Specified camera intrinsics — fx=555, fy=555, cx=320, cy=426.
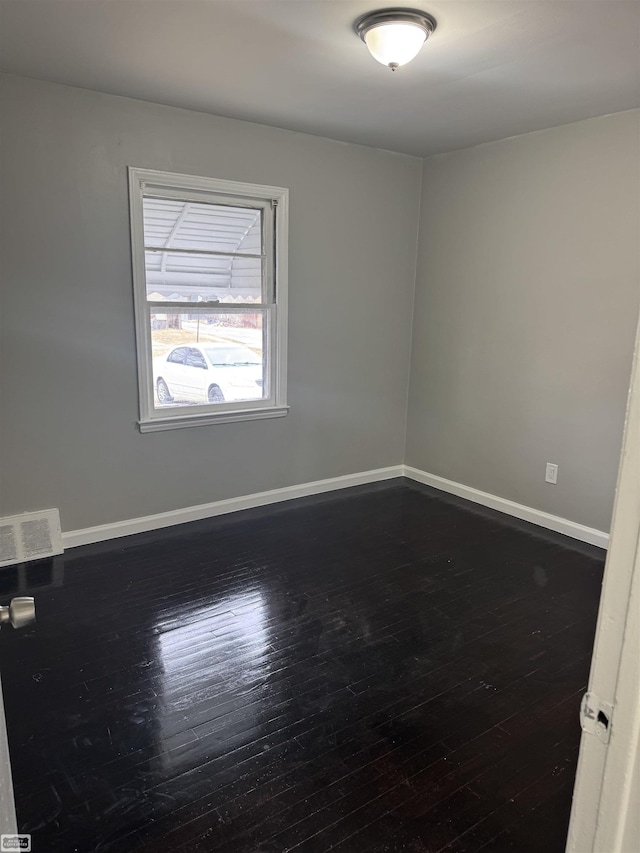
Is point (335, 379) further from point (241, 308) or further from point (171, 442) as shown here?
point (171, 442)

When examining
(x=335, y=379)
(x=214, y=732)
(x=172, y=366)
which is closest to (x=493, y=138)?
(x=335, y=379)

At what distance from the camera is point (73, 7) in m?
2.04

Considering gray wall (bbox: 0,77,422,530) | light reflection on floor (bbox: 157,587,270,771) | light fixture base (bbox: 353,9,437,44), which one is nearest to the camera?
light reflection on floor (bbox: 157,587,270,771)

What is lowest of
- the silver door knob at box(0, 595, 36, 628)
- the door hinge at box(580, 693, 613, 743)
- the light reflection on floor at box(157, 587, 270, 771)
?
the light reflection on floor at box(157, 587, 270, 771)

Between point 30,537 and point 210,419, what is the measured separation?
1266 millimetres

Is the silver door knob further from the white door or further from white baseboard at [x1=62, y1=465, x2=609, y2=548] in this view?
white baseboard at [x1=62, y1=465, x2=609, y2=548]

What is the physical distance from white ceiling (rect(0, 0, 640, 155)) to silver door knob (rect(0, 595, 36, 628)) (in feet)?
6.82

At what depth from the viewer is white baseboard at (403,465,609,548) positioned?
3.52 metres

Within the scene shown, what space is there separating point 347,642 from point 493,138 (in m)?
3.29

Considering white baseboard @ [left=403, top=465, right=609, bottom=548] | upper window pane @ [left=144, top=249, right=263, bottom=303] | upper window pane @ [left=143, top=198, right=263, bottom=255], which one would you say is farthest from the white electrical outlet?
upper window pane @ [left=143, top=198, right=263, bottom=255]

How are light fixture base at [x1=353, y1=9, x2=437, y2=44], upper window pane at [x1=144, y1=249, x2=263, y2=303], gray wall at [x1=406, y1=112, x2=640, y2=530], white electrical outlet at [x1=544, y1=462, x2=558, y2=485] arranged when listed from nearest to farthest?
1. light fixture base at [x1=353, y1=9, x2=437, y2=44]
2. gray wall at [x1=406, y1=112, x2=640, y2=530]
3. upper window pane at [x1=144, y1=249, x2=263, y2=303]
4. white electrical outlet at [x1=544, y1=462, x2=558, y2=485]

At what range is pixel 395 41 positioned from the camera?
2096mm

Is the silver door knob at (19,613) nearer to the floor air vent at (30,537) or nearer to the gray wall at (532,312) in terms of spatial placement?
the floor air vent at (30,537)

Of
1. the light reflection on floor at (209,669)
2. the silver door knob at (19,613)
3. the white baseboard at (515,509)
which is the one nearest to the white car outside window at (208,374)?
the light reflection on floor at (209,669)
